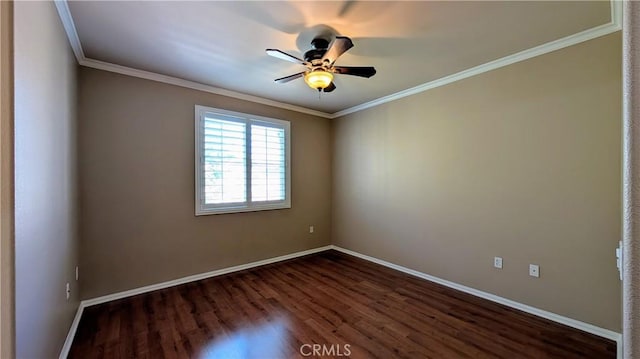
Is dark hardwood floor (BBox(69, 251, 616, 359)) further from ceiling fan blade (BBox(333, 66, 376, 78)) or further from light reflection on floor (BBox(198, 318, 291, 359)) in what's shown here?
ceiling fan blade (BBox(333, 66, 376, 78))

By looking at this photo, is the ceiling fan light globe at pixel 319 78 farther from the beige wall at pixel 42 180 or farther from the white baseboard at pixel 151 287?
the white baseboard at pixel 151 287

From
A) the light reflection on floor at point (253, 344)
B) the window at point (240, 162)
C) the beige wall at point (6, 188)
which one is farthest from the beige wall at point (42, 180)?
the window at point (240, 162)

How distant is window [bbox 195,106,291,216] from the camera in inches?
139

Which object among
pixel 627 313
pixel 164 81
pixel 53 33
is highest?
pixel 164 81

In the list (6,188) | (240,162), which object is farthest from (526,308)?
(6,188)

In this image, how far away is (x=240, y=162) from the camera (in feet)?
12.7

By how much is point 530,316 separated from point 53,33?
14.8 ft

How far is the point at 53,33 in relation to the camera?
180 cm

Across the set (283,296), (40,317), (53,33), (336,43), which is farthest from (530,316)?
(53,33)

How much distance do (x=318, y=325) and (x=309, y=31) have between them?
8.52ft

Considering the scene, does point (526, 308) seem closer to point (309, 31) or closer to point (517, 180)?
point (517, 180)

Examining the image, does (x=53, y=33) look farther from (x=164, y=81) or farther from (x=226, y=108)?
(x=226, y=108)

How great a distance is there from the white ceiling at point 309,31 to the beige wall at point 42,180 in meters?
0.43

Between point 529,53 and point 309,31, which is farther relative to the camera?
point 529,53
